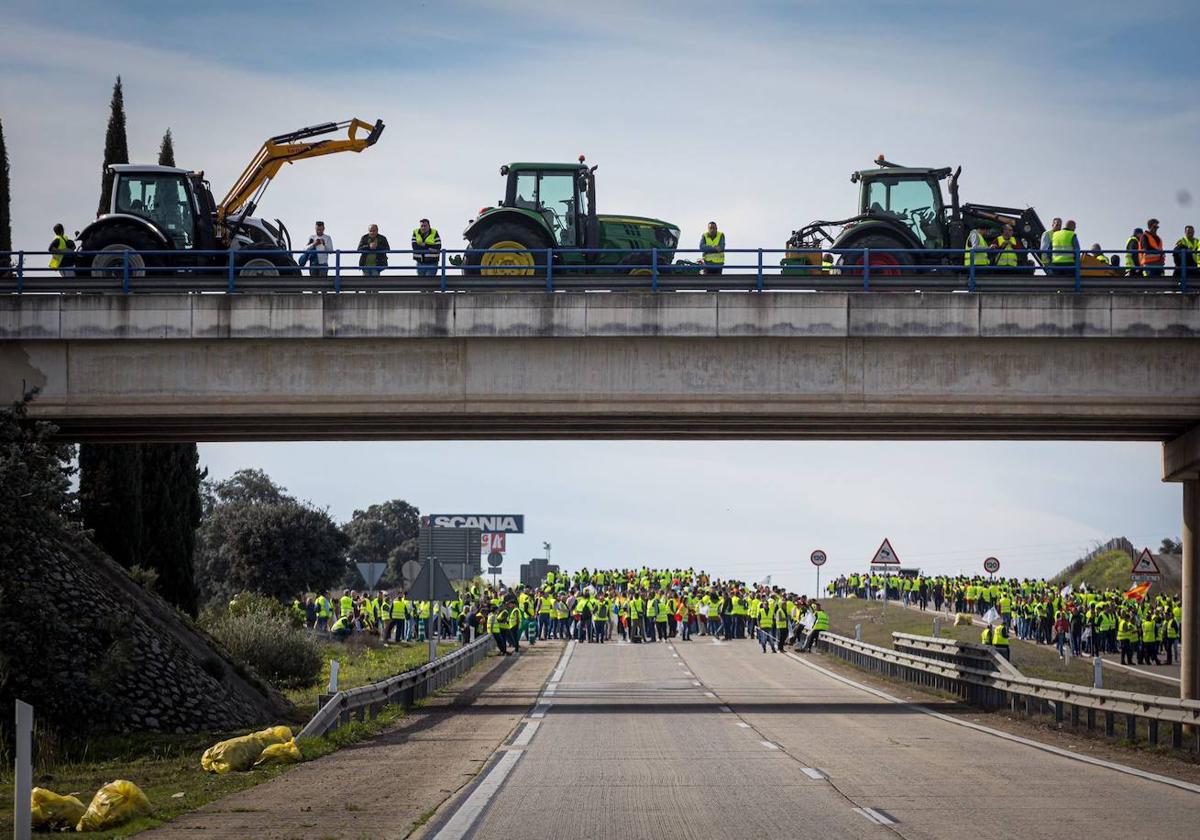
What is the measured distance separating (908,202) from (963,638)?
63.4 feet

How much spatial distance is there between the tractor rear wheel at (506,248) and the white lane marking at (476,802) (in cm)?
1277

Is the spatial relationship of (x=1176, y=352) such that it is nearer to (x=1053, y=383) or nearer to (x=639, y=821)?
(x=1053, y=383)

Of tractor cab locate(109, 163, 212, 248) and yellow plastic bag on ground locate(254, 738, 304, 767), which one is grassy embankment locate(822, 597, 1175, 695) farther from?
tractor cab locate(109, 163, 212, 248)

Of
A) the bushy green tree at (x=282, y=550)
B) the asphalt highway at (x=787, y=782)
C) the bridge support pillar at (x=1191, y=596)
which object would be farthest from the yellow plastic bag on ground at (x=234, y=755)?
the bushy green tree at (x=282, y=550)

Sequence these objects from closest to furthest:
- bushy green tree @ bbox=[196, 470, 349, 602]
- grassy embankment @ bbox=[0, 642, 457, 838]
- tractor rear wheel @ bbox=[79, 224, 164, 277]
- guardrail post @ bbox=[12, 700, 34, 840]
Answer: guardrail post @ bbox=[12, 700, 34, 840] → grassy embankment @ bbox=[0, 642, 457, 838] → tractor rear wheel @ bbox=[79, 224, 164, 277] → bushy green tree @ bbox=[196, 470, 349, 602]

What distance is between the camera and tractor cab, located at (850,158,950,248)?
95.7 ft

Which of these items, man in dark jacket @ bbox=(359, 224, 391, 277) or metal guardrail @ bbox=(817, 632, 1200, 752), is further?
man in dark jacket @ bbox=(359, 224, 391, 277)

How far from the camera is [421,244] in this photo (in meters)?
30.6

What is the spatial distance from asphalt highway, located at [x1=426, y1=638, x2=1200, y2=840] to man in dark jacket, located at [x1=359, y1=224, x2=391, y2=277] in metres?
8.73

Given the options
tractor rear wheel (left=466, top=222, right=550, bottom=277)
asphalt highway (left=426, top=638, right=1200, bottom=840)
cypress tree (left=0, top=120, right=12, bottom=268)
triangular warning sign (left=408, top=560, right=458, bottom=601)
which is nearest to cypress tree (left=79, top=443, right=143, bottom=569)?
cypress tree (left=0, top=120, right=12, bottom=268)

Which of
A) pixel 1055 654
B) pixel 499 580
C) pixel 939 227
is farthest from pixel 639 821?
pixel 499 580

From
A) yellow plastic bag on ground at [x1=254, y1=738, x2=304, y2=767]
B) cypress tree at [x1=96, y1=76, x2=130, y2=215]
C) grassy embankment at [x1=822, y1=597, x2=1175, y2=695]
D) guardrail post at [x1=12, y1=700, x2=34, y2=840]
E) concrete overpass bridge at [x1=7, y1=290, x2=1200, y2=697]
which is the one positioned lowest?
grassy embankment at [x1=822, y1=597, x2=1175, y2=695]

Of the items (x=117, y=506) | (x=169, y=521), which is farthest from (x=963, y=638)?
(x=117, y=506)

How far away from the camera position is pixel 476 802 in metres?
12.8
